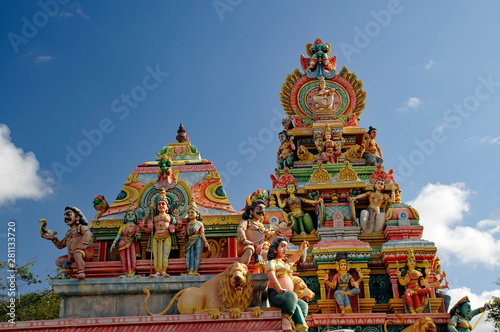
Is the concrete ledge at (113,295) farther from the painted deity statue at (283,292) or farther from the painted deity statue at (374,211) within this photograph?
the painted deity statue at (374,211)

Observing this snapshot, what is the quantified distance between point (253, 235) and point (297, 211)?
639 cm

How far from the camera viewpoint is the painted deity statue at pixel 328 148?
1959 centimetres

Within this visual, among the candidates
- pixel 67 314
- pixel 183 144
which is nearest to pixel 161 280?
pixel 67 314

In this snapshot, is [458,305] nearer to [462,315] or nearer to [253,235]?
[462,315]

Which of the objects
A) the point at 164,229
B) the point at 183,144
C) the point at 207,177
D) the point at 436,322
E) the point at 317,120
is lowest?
the point at 436,322

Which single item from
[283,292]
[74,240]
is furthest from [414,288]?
[74,240]

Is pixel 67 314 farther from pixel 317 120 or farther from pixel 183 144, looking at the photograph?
pixel 317 120

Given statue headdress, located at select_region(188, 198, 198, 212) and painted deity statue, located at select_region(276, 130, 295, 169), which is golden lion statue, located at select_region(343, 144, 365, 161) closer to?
painted deity statue, located at select_region(276, 130, 295, 169)

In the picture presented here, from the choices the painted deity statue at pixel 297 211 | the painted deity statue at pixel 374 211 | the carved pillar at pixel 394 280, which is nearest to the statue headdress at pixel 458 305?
the carved pillar at pixel 394 280

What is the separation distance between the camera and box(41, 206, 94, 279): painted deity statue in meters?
11.8

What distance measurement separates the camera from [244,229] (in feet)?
37.4

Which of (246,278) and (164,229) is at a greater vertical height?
(164,229)

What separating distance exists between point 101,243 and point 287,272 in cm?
607

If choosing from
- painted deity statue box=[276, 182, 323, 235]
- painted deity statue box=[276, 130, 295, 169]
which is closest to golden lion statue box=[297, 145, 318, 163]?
painted deity statue box=[276, 130, 295, 169]
